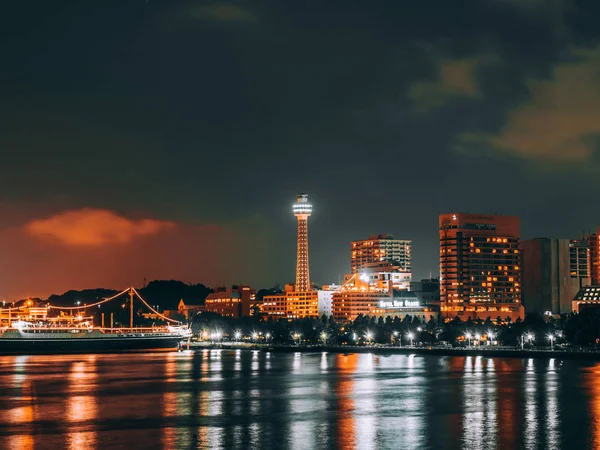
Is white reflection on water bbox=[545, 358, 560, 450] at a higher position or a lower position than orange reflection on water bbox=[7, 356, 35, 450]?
lower

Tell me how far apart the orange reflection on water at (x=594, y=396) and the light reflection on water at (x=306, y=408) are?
0.36 feet

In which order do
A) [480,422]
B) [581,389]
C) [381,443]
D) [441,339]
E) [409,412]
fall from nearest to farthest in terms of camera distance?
[381,443], [480,422], [409,412], [581,389], [441,339]

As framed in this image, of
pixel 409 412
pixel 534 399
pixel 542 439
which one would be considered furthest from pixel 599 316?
pixel 542 439

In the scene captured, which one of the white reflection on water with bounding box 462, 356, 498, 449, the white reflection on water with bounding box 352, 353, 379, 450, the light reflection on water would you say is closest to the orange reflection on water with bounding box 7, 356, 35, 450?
the light reflection on water

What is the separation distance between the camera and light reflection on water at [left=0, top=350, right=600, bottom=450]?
5738 cm

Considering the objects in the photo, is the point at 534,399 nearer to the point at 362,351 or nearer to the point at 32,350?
the point at 362,351

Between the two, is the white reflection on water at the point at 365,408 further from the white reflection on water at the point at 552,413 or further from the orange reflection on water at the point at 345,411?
the white reflection on water at the point at 552,413

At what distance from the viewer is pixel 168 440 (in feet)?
187

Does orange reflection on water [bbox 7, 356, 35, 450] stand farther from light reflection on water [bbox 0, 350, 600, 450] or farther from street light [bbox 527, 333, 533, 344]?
street light [bbox 527, 333, 533, 344]

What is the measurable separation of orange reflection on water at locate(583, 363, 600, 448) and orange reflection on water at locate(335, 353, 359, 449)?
14.3 metres

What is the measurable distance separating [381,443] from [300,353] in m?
125

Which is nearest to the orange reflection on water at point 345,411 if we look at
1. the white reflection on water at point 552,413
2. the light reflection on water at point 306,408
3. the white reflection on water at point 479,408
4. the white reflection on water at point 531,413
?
the light reflection on water at point 306,408

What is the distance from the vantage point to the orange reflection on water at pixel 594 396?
5925cm

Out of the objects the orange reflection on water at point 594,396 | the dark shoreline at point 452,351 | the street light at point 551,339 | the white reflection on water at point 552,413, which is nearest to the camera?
the white reflection on water at point 552,413
